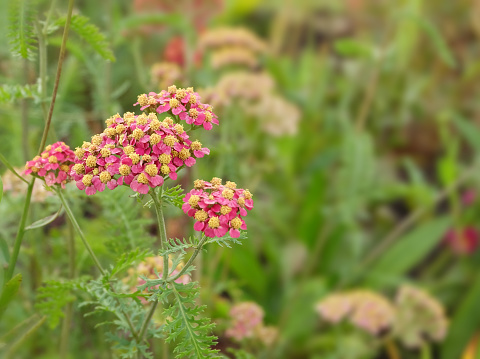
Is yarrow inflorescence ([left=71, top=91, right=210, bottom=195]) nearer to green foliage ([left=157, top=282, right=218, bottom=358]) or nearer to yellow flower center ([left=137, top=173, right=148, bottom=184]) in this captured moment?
yellow flower center ([left=137, top=173, right=148, bottom=184])

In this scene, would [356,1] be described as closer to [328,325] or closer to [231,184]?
[328,325]

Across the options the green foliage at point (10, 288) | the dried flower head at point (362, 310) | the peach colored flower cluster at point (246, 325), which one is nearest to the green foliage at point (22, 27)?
the green foliage at point (10, 288)

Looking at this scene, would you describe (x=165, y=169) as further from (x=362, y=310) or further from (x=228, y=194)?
(x=362, y=310)

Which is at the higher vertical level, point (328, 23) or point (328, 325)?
point (328, 23)

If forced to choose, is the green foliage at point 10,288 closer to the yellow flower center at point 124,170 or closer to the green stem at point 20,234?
the green stem at point 20,234

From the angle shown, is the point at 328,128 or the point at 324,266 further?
the point at 328,128

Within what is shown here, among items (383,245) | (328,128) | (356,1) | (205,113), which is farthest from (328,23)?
(205,113)
